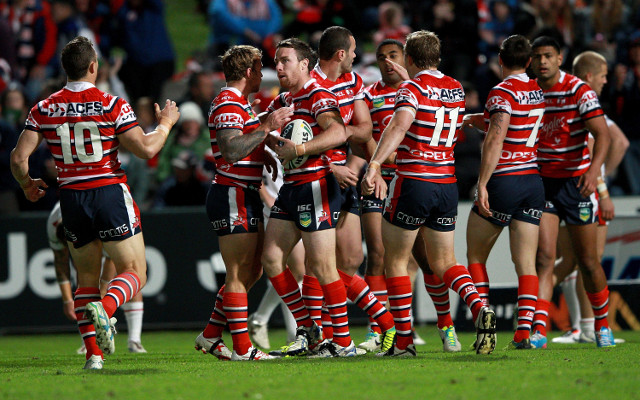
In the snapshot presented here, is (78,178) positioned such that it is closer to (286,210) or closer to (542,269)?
(286,210)

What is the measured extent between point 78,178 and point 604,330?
505 centimetres

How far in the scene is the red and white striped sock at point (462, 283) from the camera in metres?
7.98

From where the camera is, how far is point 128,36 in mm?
17500

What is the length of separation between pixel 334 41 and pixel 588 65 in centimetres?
285

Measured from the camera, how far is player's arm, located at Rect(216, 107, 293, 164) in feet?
25.6


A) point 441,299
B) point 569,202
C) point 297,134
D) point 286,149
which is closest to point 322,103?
point 297,134

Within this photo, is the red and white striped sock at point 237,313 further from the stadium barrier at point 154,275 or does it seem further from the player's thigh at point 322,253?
the stadium barrier at point 154,275

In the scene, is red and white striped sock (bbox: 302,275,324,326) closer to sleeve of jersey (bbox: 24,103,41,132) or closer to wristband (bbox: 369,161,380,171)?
wristband (bbox: 369,161,380,171)

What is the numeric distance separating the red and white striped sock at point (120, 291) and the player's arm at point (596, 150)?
4191 millimetres

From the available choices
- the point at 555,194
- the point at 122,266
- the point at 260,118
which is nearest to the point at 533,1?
the point at 555,194

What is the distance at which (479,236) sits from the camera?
884cm

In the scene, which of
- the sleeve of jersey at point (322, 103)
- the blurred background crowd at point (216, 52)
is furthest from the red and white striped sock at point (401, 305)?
the blurred background crowd at point (216, 52)

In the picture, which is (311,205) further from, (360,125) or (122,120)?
(122,120)

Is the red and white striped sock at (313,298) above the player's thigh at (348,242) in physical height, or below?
below
